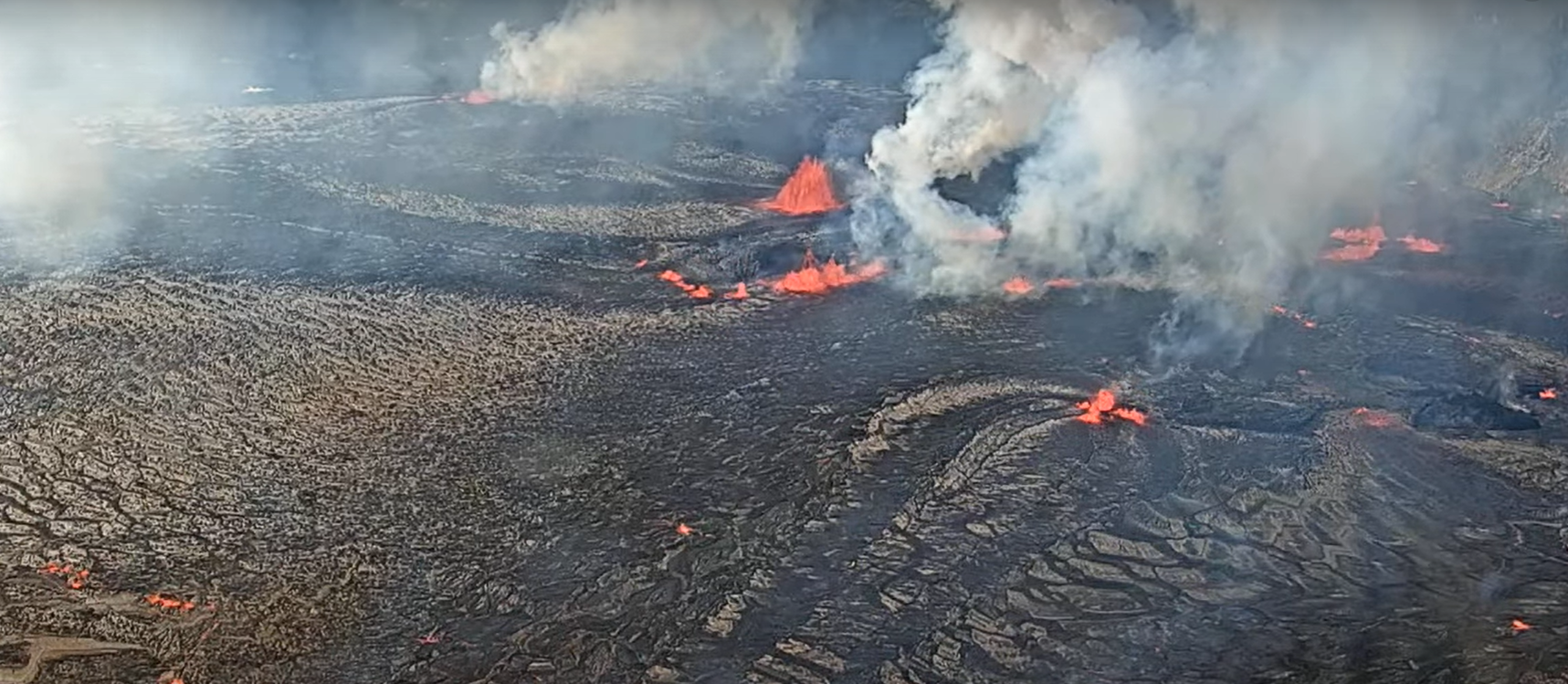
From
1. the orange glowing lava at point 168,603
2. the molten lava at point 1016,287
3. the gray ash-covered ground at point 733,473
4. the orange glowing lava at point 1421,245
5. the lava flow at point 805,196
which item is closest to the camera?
the gray ash-covered ground at point 733,473

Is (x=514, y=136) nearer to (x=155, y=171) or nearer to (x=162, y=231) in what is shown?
(x=155, y=171)

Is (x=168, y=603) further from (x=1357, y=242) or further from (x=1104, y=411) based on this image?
(x=1357, y=242)

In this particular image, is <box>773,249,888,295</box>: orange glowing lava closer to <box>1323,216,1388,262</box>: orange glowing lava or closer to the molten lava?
the molten lava

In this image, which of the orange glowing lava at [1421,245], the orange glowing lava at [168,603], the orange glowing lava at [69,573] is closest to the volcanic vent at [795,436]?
the orange glowing lava at [69,573]

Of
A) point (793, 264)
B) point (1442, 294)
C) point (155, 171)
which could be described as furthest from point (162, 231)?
point (1442, 294)

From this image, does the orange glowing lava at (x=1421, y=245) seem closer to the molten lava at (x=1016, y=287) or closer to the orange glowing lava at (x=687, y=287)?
the molten lava at (x=1016, y=287)

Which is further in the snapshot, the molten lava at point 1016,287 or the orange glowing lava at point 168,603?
the molten lava at point 1016,287
